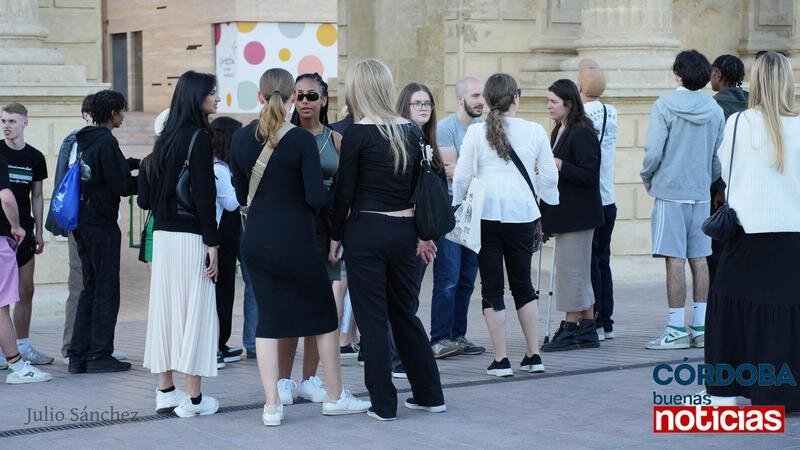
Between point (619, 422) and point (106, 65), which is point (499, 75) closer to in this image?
point (619, 422)

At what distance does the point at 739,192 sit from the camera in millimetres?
7688

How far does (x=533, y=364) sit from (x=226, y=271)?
2.24 metres

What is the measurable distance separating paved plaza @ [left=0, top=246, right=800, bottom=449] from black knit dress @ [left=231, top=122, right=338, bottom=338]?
58 centimetres

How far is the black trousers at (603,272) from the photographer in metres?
10.6

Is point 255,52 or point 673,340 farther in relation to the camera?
point 255,52

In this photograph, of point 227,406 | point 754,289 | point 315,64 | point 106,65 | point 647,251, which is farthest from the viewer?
point 106,65

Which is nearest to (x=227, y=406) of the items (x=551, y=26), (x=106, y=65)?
(x=551, y=26)

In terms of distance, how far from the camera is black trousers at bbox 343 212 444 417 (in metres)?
7.64

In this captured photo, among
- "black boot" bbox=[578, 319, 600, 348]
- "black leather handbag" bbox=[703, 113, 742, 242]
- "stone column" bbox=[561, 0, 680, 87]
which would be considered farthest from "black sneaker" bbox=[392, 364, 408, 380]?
"stone column" bbox=[561, 0, 680, 87]

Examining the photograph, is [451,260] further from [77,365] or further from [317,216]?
[77,365]

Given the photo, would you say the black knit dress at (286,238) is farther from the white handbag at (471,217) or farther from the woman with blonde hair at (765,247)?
the woman with blonde hair at (765,247)

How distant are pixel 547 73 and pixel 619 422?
8.60 meters

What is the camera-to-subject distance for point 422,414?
25.9ft

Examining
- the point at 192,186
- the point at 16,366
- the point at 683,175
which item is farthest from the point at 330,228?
the point at 683,175
